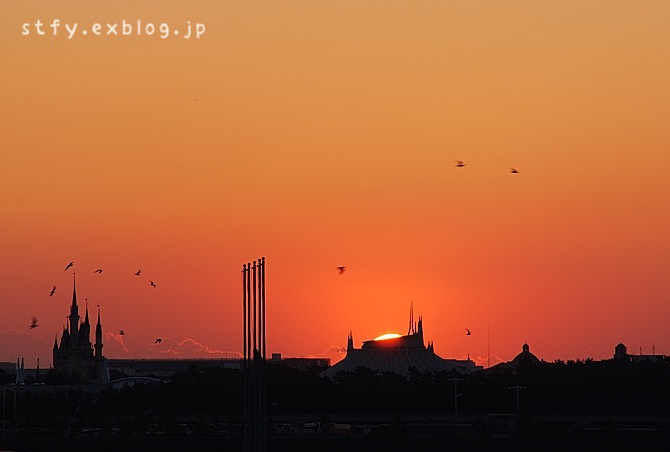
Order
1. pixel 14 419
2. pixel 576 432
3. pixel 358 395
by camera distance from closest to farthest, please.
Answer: pixel 576 432, pixel 14 419, pixel 358 395

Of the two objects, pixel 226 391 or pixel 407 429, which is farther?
pixel 226 391

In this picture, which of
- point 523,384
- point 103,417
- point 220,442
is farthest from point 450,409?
point 220,442

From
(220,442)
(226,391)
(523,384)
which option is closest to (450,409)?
(523,384)

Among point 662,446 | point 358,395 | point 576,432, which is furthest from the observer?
point 358,395

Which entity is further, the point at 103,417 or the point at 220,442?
the point at 103,417

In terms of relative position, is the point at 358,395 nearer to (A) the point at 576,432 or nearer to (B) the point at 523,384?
(B) the point at 523,384

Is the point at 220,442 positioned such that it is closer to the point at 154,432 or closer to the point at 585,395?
the point at 154,432

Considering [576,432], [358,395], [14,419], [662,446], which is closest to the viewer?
[662,446]

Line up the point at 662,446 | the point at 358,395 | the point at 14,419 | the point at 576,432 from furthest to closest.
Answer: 1. the point at 358,395
2. the point at 14,419
3. the point at 576,432
4. the point at 662,446
